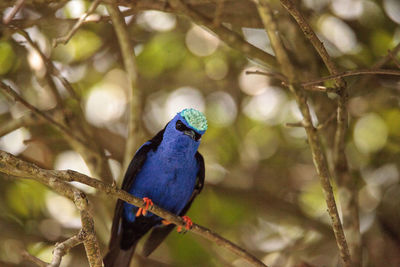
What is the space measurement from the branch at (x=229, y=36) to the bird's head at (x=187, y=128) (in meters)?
0.70

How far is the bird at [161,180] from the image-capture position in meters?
4.74

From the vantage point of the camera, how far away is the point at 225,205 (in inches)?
258

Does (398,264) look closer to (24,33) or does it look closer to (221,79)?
(221,79)

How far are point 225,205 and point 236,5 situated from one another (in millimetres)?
2480

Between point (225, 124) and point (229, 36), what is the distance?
7.65 ft

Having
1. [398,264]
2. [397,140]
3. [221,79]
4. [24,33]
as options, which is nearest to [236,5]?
[221,79]

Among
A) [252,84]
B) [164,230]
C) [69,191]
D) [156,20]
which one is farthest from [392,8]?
[69,191]

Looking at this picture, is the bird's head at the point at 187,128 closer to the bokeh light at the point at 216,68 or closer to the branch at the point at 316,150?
the branch at the point at 316,150

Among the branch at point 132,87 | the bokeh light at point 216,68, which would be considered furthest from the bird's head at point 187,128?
the bokeh light at point 216,68

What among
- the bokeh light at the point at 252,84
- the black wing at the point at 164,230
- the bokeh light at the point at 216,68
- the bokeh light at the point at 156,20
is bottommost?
the black wing at the point at 164,230

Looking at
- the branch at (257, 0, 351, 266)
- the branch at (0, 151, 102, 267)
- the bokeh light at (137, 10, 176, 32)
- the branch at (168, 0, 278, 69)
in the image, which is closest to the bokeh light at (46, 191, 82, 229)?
the bokeh light at (137, 10, 176, 32)

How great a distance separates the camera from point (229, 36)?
4.66 m

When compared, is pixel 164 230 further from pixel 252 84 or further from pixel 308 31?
pixel 308 31

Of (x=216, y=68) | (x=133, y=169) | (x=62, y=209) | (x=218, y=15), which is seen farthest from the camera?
(x=216, y=68)
